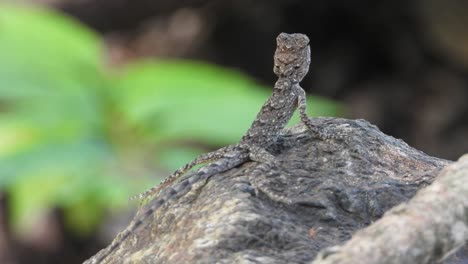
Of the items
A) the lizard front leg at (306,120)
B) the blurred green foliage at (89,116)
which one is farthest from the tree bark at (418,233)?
the blurred green foliage at (89,116)

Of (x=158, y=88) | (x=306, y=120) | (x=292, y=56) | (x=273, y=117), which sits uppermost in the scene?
(x=158, y=88)

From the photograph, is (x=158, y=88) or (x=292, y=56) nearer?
(x=292, y=56)

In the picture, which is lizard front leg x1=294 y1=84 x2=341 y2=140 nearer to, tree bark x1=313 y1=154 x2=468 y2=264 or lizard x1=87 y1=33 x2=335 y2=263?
lizard x1=87 y1=33 x2=335 y2=263

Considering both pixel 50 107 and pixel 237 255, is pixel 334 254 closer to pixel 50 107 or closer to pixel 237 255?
pixel 237 255

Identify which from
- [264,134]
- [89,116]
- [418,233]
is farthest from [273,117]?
[89,116]

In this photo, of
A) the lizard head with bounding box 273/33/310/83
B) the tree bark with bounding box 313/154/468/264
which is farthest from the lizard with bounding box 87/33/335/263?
the tree bark with bounding box 313/154/468/264

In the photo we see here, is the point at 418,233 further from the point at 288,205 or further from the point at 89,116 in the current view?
the point at 89,116

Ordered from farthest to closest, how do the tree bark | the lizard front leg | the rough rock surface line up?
1. the lizard front leg
2. the rough rock surface
3. the tree bark
